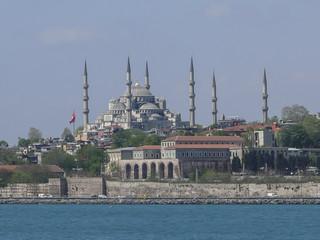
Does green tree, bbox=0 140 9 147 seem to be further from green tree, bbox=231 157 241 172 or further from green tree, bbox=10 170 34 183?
green tree, bbox=231 157 241 172

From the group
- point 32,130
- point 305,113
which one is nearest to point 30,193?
point 305,113

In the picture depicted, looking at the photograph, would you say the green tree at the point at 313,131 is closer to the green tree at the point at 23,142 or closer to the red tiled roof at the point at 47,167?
the red tiled roof at the point at 47,167

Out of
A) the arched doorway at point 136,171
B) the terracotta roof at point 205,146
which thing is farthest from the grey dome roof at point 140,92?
the terracotta roof at point 205,146

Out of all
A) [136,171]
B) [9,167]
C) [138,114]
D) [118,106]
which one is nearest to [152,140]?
[136,171]

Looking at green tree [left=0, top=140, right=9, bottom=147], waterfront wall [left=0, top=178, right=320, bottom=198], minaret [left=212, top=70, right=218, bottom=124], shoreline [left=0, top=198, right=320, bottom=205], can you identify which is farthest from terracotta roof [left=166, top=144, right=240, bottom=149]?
green tree [left=0, top=140, right=9, bottom=147]

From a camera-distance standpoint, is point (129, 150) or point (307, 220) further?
point (129, 150)

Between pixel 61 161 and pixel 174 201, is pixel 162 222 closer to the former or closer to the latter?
pixel 174 201

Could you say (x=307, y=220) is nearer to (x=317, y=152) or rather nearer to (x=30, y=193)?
(x=30, y=193)
